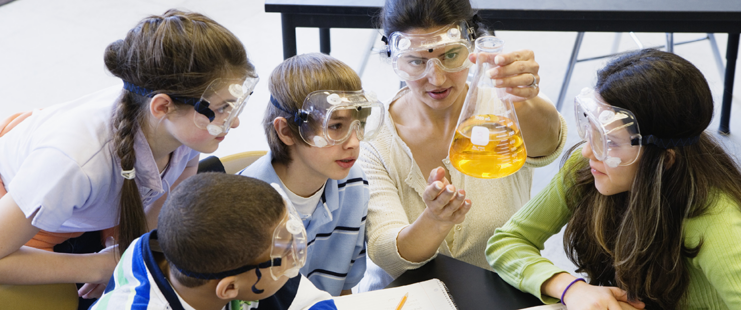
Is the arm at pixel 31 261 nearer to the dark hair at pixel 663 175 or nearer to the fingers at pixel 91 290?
the fingers at pixel 91 290

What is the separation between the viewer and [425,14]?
154cm

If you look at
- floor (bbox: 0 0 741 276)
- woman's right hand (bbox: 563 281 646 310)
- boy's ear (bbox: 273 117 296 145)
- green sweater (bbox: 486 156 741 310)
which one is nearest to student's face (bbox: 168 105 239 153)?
boy's ear (bbox: 273 117 296 145)

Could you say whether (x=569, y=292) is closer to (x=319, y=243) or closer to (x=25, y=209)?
(x=319, y=243)

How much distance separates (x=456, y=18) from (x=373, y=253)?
2.13 feet

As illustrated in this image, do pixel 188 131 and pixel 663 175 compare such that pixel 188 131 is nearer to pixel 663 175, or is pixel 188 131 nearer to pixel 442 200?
pixel 442 200

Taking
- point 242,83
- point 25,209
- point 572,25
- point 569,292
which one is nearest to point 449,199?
point 569,292

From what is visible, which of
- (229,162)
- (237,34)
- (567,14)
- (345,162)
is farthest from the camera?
(237,34)

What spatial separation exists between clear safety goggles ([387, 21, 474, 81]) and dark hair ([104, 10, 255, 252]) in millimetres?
398

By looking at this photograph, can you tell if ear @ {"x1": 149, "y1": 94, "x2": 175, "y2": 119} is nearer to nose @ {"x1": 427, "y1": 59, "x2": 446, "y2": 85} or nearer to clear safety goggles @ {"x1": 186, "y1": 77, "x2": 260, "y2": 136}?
clear safety goggles @ {"x1": 186, "y1": 77, "x2": 260, "y2": 136}

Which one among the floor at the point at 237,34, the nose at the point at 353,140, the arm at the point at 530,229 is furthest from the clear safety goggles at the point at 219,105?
the floor at the point at 237,34

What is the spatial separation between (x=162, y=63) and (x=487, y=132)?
736 mm

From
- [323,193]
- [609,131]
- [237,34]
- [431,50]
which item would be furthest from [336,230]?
[237,34]

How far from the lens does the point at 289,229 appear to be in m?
1.08

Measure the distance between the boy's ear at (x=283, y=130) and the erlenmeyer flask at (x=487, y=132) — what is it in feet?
1.40
